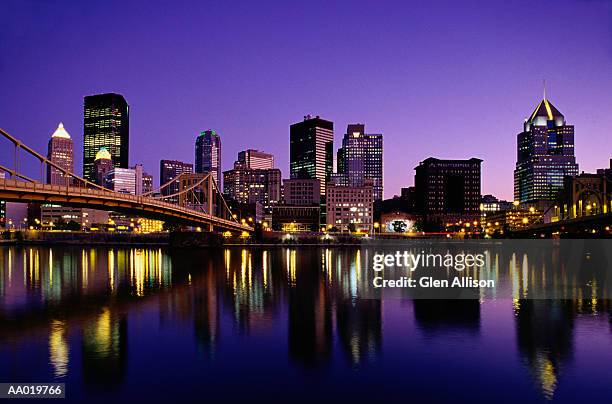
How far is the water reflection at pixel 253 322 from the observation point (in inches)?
698

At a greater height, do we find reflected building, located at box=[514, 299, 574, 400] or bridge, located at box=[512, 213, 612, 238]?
bridge, located at box=[512, 213, 612, 238]

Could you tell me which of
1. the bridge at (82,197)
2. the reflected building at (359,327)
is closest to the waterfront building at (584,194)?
the bridge at (82,197)

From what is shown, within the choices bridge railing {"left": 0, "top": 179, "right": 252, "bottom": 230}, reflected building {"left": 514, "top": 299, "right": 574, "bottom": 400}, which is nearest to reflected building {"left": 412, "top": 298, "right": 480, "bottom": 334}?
reflected building {"left": 514, "top": 299, "right": 574, "bottom": 400}

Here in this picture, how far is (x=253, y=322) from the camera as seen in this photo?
79.0 ft

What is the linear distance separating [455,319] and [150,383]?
45.9 ft

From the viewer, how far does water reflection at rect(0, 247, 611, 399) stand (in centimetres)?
1773

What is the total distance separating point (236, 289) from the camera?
117 ft

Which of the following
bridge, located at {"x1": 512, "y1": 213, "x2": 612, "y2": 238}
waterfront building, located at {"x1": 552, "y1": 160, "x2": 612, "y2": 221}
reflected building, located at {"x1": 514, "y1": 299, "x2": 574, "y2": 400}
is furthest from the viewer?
waterfront building, located at {"x1": 552, "y1": 160, "x2": 612, "y2": 221}

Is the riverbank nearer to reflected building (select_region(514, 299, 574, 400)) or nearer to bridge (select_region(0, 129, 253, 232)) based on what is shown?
Result: bridge (select_region(0, 129, 253, 232))

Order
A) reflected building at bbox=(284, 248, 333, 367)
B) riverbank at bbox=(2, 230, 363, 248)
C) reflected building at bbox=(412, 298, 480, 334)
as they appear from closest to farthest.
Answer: reflected building at bbox=(284, 248, 333, 367), reflected building at bbox=(412, 298, 480, 334), riverbank at bbox=(2, 230, 363, 248)

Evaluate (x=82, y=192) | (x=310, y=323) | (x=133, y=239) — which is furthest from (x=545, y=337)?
(x=133, y=239)

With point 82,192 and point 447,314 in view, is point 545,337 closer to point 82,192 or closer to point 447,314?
point 447,314

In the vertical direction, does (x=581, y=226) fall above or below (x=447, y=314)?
above

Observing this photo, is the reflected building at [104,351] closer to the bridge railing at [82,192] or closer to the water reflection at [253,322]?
the water reflection at [253,322]
